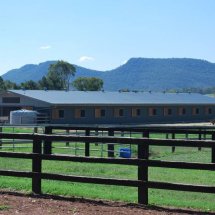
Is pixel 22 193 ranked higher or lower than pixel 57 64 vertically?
lower

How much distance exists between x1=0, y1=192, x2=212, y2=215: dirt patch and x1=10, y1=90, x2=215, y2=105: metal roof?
184 feet

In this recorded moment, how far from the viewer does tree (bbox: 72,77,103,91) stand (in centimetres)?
15425

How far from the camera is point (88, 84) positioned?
15662 centimetres

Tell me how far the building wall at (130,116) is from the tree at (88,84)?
232ft

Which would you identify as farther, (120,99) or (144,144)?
(120,99)

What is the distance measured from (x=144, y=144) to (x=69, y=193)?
1.95 metres

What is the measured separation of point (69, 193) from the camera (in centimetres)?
1000

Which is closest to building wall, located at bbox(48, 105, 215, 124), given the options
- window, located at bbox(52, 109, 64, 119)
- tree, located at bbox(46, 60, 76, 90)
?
window, located at bbox(52, 109, 64, 119)

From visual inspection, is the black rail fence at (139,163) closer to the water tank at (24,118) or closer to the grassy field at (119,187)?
the grassy field at (119,187)

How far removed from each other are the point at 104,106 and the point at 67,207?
61.9m

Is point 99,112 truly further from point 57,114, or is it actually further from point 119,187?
point 119,187

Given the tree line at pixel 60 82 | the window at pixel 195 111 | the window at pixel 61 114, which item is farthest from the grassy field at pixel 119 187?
the tree line at pixel 60 82

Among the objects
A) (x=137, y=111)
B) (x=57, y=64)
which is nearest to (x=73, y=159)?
(x=137, y=111)

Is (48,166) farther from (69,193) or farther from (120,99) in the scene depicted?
(120,99)
